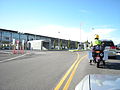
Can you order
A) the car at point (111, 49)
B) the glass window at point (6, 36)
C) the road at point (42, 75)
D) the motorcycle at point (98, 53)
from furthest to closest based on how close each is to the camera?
1. the glass window at point (6, 36)
2. the car at point (111, 49)
3. the motorcycle at point (98, 53)
4. the road at point (42, 75)

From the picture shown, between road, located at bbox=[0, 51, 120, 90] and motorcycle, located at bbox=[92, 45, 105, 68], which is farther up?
motorcycle, located at bbox=[92, 45, 105, 68]

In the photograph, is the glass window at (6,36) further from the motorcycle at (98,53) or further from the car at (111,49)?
the motorcycle at (98,53)

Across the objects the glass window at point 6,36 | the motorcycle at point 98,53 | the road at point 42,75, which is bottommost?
the road at point 42,75

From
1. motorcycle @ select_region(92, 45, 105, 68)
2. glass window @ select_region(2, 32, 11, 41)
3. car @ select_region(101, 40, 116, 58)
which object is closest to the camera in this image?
motorcycle @ select_region(92, 45, 105, 68)

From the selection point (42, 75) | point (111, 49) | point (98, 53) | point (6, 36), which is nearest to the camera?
point (42, 75)

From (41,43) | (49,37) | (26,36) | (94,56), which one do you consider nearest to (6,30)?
(26,36)

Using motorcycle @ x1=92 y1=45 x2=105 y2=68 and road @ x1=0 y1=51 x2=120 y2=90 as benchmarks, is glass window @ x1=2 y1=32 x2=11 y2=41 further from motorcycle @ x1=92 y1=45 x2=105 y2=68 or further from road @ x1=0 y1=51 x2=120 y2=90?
motorcycle @ x1=92 y1=45 x2=105 y2=68

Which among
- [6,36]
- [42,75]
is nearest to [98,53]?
[42,75]

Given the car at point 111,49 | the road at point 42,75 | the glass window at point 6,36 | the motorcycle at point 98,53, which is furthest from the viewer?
the glass window at point 6,36

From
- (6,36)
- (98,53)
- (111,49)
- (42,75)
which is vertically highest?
(6,36)

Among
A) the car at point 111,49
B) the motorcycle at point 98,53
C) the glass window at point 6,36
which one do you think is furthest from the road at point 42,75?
the glass window at point 6,36

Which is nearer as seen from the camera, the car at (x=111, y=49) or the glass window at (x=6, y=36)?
the car at (x=111, y=49)

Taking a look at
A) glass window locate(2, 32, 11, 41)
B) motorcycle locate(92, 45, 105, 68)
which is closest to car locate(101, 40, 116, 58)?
motorcycle locate(92, 45, 105, 68)

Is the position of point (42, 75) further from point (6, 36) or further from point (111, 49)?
point (6, 36)
